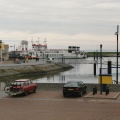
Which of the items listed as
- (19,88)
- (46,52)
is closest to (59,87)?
(19,88)

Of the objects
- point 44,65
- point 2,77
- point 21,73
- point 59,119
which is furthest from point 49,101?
point 44,65

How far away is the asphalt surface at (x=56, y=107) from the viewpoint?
19.2 m

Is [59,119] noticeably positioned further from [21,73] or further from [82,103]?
[21,73]

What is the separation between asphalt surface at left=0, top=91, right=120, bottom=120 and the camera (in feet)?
63.1

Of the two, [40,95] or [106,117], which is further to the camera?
[40,95]

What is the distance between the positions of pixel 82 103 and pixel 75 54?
552ft

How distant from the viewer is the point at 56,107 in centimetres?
2277

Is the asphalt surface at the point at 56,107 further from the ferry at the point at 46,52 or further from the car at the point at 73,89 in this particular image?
the ferry at the point at 46,52

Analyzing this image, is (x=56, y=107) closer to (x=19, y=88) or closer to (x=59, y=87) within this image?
(x=19, y=88)

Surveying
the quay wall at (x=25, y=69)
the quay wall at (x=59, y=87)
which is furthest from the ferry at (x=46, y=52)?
the quay wall at (x=59, y=87)

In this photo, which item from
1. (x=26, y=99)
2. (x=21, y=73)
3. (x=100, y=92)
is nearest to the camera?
(x=26, y=99)

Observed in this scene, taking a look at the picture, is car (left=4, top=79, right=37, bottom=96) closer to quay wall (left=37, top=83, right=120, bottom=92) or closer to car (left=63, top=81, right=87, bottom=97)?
quay wall (left=37, top=83, right=120, bottom=92)

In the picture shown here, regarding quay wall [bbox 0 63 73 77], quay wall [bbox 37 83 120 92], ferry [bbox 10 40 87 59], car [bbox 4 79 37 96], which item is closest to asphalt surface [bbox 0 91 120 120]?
car [bbox 4 79 37 96]

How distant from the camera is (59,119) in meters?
18.4
